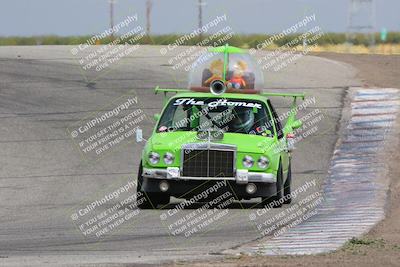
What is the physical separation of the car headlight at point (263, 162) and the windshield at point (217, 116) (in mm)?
820

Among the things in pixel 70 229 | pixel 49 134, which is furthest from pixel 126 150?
pixel 70 229

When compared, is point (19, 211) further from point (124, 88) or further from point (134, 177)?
point (124, 88)

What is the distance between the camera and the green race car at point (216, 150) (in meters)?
15.9

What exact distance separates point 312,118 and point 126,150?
221 inches

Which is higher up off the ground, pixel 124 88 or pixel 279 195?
pixel 279 195

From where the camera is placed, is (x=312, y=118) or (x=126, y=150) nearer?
(x=126, y=150)

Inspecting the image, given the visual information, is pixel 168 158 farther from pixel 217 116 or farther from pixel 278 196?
pixel 278 196

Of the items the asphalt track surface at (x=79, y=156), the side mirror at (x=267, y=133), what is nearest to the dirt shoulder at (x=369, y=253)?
the asphalt track surface at (x=79, y=156)

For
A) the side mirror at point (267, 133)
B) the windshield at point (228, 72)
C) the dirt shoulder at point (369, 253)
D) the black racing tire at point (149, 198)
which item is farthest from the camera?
the windshield at point (228, 72)

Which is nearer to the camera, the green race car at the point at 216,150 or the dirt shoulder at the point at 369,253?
the dirt shoulder at the point at 369,253

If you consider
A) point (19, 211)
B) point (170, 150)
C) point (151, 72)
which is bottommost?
point (151, 72)

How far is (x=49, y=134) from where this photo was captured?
24219 millimetres

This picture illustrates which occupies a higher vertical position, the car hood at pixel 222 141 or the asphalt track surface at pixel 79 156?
the car hood at pixel 222 141

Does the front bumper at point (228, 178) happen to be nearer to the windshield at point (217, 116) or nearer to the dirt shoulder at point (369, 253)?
the windshield at point (217, 116)
